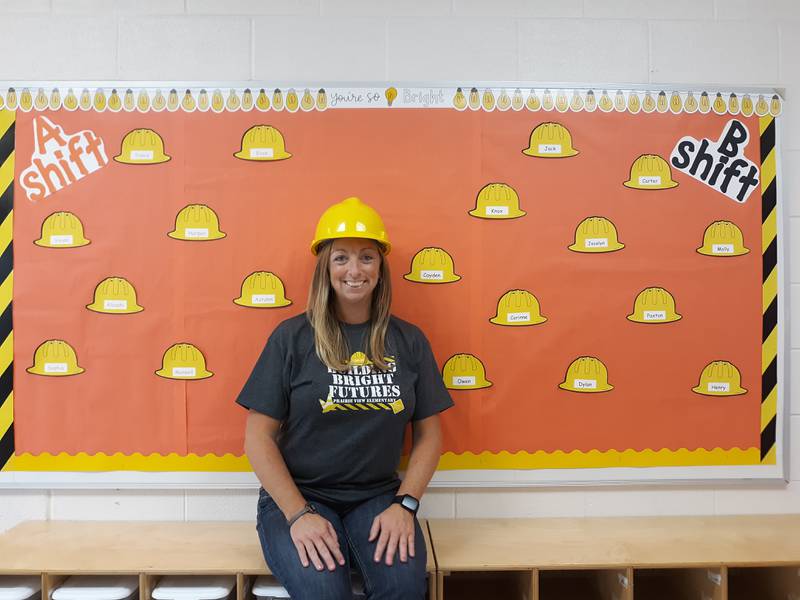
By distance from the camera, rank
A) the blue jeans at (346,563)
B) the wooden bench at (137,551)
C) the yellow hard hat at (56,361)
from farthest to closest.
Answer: the yellow hard hat at (56,361)
the wooden bench at (137,551)
the blue jeans at (346,563)

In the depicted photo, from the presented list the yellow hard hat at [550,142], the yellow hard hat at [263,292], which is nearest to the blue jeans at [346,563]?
the yellow hard hat at [263,292]

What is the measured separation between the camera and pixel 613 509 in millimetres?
1988

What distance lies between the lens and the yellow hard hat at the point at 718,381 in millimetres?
1976

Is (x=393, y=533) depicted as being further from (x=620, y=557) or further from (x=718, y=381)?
(x=718, y=381)

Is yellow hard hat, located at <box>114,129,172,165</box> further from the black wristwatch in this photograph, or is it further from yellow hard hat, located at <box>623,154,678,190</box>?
yellow hard hat, located at <box>623,154,678,190</box>

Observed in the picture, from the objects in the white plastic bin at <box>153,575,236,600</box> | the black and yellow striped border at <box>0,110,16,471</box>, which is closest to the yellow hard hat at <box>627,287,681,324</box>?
the white plastic bin at <box>153,575,236,600</box>

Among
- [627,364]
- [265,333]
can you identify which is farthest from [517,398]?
[265,333]

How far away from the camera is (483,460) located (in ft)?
6.41

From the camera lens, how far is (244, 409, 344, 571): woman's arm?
1475 millimetres

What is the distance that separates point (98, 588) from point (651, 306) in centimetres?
206

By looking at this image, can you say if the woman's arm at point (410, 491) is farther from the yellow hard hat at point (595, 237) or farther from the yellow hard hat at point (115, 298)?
the yellow hard hat at point (115, 298)

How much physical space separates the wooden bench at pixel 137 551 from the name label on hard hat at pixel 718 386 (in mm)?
1168

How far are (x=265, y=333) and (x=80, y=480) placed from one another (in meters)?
0.85

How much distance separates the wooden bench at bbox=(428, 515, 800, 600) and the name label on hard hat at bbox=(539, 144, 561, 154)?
134cm
